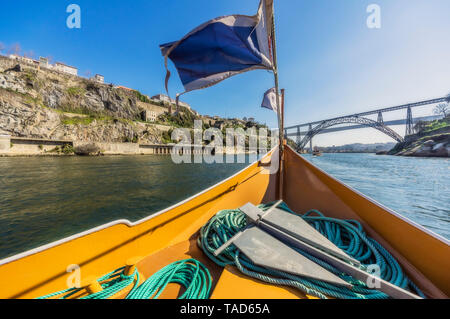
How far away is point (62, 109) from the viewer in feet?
101

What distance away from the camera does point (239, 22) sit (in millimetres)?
1715

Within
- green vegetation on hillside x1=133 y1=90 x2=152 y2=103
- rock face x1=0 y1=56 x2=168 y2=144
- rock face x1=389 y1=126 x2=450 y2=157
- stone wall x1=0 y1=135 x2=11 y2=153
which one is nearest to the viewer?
rock face x1=389 y1=126 x2=450 y2=157

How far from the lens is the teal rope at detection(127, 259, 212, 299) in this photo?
103cm

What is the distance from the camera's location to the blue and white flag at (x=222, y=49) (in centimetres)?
170

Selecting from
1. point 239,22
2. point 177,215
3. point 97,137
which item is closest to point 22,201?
point 177,215

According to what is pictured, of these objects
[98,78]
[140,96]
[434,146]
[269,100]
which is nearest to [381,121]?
[434,146]

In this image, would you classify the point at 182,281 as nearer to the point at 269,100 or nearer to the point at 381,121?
the point at 269,100

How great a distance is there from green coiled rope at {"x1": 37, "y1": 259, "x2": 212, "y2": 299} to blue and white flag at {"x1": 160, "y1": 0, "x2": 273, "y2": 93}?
178 cm

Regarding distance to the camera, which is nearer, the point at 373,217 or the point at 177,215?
the point at 373,217

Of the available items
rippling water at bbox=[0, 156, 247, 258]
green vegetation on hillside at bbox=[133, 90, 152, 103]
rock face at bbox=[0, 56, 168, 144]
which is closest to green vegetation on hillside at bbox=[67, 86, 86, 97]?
rock face at bbox=[0, 56, 168, 144]

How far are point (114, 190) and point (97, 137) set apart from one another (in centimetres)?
3065

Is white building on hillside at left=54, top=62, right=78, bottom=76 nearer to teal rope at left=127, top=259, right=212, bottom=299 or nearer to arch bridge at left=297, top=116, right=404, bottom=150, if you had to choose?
teal rope at left=127, top=259, right=212, bottom=299
